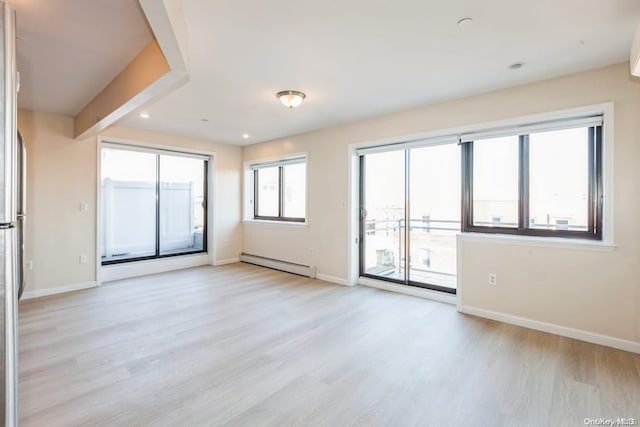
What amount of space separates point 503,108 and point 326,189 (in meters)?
2.68

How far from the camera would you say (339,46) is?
2.47 meters

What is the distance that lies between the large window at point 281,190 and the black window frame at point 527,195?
273 cm

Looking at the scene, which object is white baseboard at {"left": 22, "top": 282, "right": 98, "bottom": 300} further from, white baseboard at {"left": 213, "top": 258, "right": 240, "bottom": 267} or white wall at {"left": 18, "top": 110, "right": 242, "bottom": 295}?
white baseboard at {"left": 213, "top": 258, "right": 240, "bottom": 267}

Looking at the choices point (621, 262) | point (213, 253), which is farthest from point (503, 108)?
point (213, 253)

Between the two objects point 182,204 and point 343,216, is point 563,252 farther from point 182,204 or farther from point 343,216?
point 182,204

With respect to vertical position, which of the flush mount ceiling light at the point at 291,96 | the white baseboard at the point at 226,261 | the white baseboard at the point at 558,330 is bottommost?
the white baseboard at the point at 558,330

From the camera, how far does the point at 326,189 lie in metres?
5.08

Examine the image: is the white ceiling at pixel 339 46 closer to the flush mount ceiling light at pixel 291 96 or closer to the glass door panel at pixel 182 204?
the flush mount ceiling light at pixel 291 96

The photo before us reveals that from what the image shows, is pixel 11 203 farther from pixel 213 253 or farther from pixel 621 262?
pixel 213 253

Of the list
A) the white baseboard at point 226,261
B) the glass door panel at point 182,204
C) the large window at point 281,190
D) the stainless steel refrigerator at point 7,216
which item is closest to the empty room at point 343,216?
the stainless steel refrigerator at point 7,216

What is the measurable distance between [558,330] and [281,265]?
4.12 meters

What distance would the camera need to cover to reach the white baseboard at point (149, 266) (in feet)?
16.3

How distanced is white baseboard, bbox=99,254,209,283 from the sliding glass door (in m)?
3.40

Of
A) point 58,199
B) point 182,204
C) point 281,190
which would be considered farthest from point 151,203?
point 281,190
